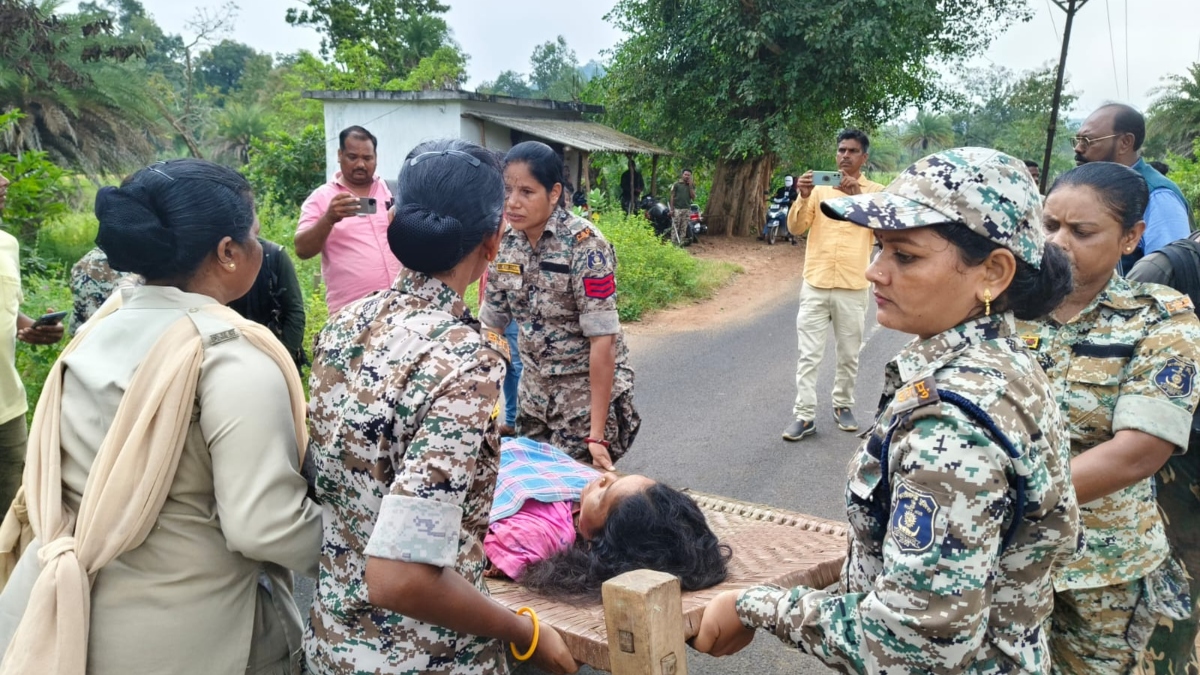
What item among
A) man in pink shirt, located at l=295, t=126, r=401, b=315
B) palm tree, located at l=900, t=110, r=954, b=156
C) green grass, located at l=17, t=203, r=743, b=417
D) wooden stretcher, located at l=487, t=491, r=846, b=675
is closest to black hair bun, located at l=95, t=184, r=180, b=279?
wooden stretcher, located at l=487, t=491, r=846, b=675

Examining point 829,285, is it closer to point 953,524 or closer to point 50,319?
point 50,319

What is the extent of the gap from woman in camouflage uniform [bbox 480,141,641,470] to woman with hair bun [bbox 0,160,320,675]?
1.76 m

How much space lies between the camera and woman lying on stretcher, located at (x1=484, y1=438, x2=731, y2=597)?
2.72 meters

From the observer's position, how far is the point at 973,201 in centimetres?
140

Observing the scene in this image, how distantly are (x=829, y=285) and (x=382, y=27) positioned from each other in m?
28.6

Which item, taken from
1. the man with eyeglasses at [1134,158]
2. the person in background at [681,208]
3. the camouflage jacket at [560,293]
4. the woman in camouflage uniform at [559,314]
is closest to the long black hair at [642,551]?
the woman in camouflage uniform at [559,314]

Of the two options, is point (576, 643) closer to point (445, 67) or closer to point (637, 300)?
point (637, 300)

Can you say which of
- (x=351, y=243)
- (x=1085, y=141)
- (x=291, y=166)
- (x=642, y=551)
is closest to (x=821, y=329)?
(x=1085, y=141)

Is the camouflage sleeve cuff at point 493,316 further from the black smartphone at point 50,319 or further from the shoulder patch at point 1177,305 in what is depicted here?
Result: the shoulder patch at point 1177,305

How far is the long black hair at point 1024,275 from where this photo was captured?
1426 millimetres

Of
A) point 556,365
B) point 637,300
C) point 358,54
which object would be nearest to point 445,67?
point 358,54

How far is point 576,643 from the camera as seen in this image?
217 centimetres

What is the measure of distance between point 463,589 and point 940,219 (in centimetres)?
106

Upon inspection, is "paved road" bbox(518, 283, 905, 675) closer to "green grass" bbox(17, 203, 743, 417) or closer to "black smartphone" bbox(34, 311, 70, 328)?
"green grass" bbox(17, 203, 743, 417)
